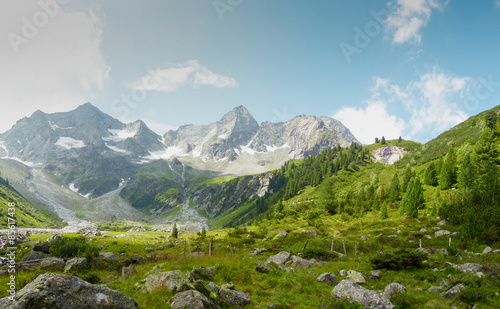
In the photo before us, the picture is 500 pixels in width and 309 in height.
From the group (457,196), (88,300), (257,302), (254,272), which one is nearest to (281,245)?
(254,272)

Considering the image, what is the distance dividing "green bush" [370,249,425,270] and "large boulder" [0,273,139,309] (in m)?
21.3

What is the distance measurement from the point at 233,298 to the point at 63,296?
31.5 ft

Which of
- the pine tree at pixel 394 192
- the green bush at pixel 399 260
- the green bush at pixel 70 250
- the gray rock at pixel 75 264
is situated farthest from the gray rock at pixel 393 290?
the pine tree at pixel 394 192

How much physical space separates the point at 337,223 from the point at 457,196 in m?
28.0

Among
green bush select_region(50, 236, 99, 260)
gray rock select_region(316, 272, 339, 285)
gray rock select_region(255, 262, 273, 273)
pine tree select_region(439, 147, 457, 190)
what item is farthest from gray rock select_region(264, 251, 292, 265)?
pine tree select_region(439, 147, 457, 190)

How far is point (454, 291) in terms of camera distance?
14328 millimetres

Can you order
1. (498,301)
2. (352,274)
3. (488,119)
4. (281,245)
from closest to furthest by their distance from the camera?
(498,301)
(352,274)
(281,245)
(488,119)

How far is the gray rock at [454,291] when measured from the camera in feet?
46.0

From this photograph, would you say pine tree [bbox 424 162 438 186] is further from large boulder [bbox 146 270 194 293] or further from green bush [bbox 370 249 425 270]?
large boulder [bbox 146 270 194 293]

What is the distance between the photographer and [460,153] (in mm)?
74812

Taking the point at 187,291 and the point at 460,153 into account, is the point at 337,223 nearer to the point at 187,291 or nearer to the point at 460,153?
the point at 460,153

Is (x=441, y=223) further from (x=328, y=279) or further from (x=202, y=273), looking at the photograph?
(x=202, y=273)

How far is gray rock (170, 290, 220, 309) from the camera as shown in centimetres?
1184

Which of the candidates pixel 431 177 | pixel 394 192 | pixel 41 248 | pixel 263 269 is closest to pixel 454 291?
pixel 263 269
